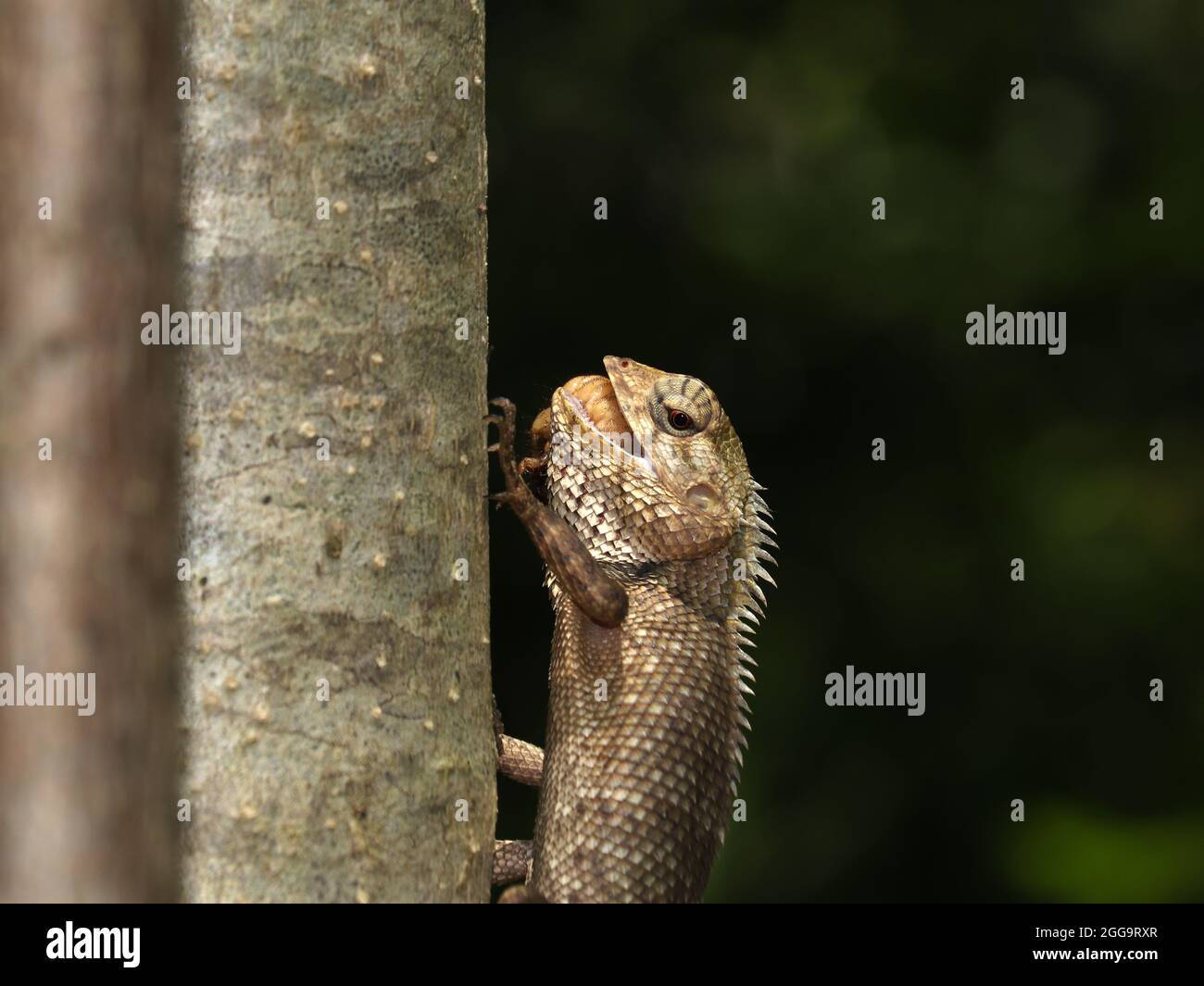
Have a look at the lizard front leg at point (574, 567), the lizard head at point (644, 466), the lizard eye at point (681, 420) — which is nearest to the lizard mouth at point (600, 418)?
the lizard head at point (644, 466)

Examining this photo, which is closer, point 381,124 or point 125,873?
point 125,873

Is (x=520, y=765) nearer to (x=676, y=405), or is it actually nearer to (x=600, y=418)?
(x=600, y=418)

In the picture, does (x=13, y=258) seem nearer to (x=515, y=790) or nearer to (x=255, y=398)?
(x=255, y=398)

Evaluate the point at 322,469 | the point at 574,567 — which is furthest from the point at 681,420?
the point at 322,469

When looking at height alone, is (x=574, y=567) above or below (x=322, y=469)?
below

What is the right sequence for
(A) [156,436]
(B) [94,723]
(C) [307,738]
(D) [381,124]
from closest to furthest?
(B) [94,723], (A) [156,436], (C) [307,738], (D) [381,124]

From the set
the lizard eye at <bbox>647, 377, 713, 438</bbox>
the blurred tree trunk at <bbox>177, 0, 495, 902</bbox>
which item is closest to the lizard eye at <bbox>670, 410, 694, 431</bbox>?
the lizard eye at <bbox>647, 377, 713, 438</bbox>

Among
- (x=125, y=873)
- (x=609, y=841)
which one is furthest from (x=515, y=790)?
(x=125, y=873)
